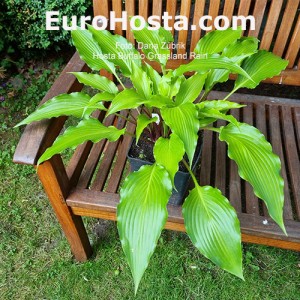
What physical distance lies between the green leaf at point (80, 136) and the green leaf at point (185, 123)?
24 centimetres

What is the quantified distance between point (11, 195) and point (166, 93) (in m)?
1.25

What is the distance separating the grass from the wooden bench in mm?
123

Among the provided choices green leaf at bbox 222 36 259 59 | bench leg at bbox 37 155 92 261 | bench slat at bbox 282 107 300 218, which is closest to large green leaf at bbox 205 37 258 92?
green leaf at bbox 222 36 259 59

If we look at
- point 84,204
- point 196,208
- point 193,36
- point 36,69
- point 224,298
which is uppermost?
point 193,36

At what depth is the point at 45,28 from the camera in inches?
92.1

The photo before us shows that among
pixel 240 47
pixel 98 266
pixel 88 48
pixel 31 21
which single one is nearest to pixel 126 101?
pixel 88 48

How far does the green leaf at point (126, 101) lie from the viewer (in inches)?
41.5

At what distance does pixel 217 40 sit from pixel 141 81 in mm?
351

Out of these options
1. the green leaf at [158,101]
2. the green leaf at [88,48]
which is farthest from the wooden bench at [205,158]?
the green leaf at [158,101]

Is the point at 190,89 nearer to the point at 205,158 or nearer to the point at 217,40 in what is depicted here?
the point at 217,40

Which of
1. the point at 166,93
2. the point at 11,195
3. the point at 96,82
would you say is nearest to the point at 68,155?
the point at 11,195

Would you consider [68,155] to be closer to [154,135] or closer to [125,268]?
[125,268]

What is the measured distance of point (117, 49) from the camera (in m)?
1.35

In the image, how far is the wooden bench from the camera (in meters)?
1.24
